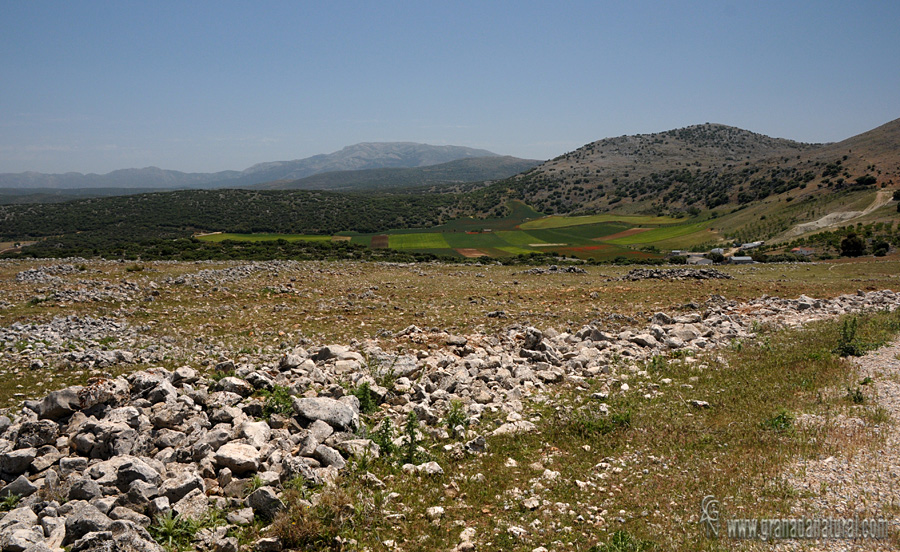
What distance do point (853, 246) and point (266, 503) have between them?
63.9 metres

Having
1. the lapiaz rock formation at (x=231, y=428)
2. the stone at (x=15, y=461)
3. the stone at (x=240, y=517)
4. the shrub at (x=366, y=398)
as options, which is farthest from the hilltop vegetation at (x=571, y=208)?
the stone at (x=240, y=517)

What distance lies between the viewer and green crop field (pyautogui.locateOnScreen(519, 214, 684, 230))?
118 metres

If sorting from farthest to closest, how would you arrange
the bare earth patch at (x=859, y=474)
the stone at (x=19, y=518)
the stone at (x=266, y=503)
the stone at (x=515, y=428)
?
the stone at (x=515, y=428) < the stone at (x=266, y=503) < the bare earth patch at (x=859, y=474) < the stone at (x=19, y=518)

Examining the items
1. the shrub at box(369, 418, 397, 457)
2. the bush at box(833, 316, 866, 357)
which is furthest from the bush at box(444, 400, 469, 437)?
the bush at box(833, 316, 866, 357)

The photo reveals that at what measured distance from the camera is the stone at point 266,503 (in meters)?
6.52

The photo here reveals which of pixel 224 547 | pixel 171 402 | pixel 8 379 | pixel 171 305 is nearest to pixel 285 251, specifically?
pixel 171 305

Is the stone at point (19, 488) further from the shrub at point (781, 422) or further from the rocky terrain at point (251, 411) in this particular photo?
the shrub at point (781, 422)

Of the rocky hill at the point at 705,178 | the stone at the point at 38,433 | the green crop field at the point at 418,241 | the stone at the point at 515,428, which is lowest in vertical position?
the green crop field at the point at 418,241

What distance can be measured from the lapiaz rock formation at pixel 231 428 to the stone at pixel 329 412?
2cm

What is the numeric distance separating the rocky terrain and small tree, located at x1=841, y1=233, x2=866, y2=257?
139ft

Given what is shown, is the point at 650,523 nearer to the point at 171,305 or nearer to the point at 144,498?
the point at 144,498

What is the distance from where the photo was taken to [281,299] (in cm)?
2527

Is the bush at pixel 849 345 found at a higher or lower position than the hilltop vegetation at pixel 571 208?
lower

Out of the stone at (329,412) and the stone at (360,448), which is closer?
the stone at (360,448)
